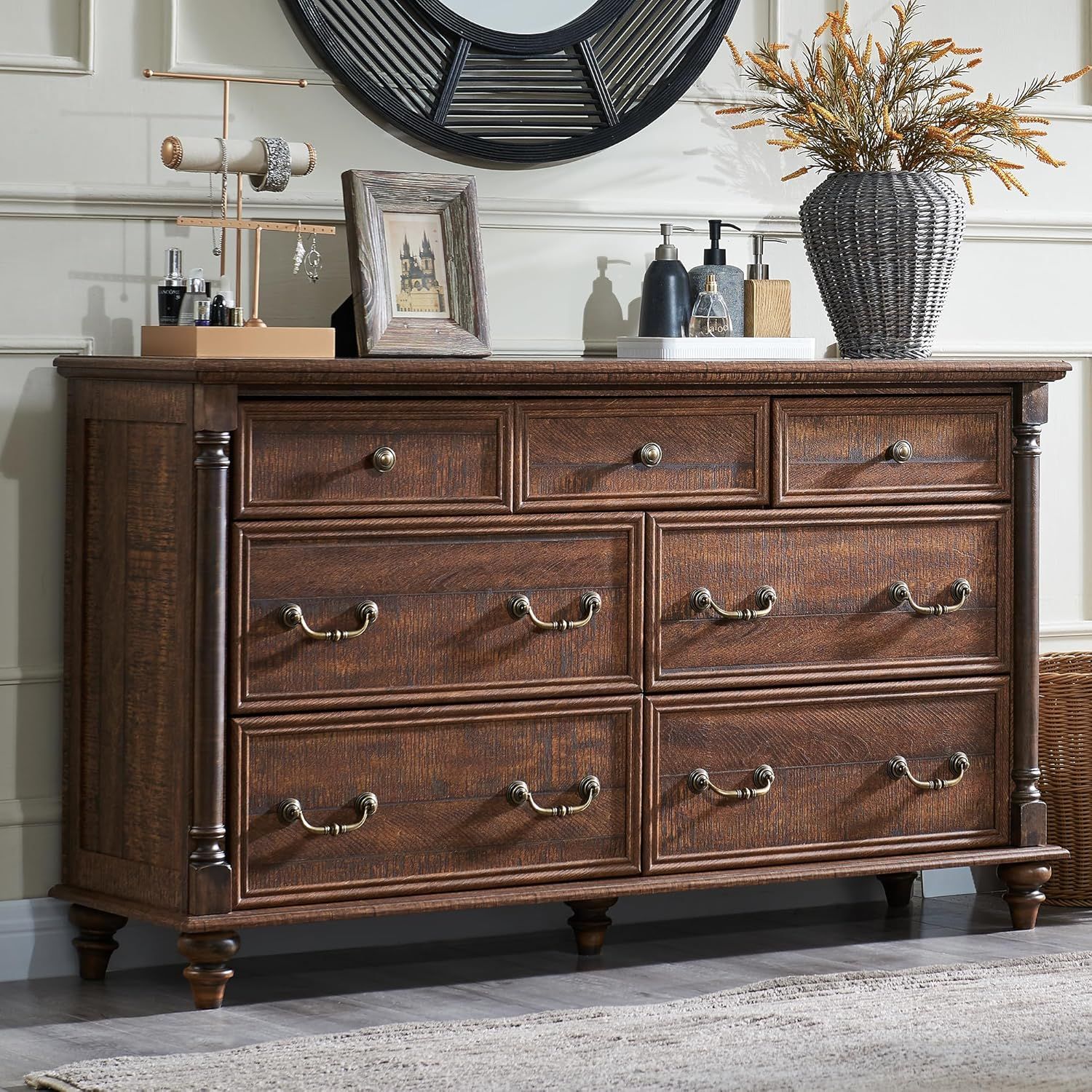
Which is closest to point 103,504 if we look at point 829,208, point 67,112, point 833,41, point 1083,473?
point 67,112

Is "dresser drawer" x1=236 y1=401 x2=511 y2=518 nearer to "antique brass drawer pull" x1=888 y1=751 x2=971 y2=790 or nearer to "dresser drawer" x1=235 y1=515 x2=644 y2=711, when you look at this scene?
"dresser drawer" x1=235 y1=515 x2=644 y2=711

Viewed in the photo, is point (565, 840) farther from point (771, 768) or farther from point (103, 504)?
point (103, 504)

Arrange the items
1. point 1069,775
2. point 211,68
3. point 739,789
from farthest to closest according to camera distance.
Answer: point 1069,775 → point 211,68 → point 739,789

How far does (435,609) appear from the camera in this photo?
267 cm

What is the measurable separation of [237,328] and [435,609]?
1.55 feet

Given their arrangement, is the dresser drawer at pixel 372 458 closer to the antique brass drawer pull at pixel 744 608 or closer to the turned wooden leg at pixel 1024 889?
the antique brass drawer pull at pixel 744 608

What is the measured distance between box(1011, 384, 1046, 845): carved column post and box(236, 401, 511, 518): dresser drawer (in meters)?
0.86

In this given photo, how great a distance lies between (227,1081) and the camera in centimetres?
226

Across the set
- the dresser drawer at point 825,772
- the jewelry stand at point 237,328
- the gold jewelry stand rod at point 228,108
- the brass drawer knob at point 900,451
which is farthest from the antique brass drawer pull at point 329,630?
the brass drawer knob at point 900,451

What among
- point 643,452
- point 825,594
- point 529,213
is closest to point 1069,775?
point 825,594

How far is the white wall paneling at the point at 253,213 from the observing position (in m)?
2.86

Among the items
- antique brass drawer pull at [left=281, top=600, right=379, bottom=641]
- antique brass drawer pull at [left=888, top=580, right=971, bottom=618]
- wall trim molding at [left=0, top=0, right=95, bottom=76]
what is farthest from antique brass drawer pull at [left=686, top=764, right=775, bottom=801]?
wall trim molding at [left=0, top=0, right=95, bottom=76]

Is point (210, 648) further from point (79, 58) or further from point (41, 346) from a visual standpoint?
point (79, 58)

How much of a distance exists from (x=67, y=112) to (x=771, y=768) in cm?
144
